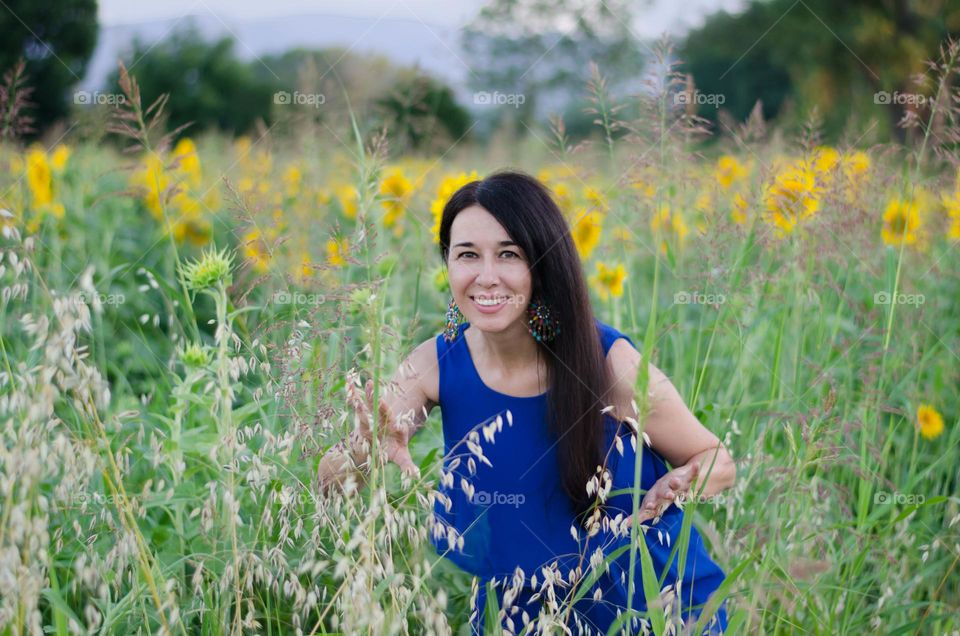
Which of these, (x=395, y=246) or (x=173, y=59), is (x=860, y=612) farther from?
(x=173, y=59)

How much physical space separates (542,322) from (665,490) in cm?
44

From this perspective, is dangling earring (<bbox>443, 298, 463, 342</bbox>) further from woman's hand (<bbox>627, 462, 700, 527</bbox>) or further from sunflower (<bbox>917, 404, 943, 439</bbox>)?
sunflower (<bbox>917, 404, 943, 439</bbox>)

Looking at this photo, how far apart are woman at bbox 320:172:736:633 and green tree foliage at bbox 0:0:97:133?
601 inches

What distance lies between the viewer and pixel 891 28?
13.2 metres

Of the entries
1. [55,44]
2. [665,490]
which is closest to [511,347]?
[665,490]

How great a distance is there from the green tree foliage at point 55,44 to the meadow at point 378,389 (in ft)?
43.3

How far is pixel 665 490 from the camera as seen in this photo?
1.59 meters

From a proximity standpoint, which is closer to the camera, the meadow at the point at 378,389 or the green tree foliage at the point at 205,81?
the meadow at the point at 378,389

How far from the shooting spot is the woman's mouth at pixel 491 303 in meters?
1.74

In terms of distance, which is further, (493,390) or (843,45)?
(843,45)

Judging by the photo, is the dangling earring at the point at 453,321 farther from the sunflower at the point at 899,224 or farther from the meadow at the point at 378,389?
the sunflower at the point at 899,224

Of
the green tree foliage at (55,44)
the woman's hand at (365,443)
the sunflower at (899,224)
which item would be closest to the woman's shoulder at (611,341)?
the woman's hand at (365,443)

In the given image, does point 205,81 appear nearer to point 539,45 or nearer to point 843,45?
point 539,45

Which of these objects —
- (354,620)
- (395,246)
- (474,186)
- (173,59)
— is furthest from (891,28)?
(173,59)
